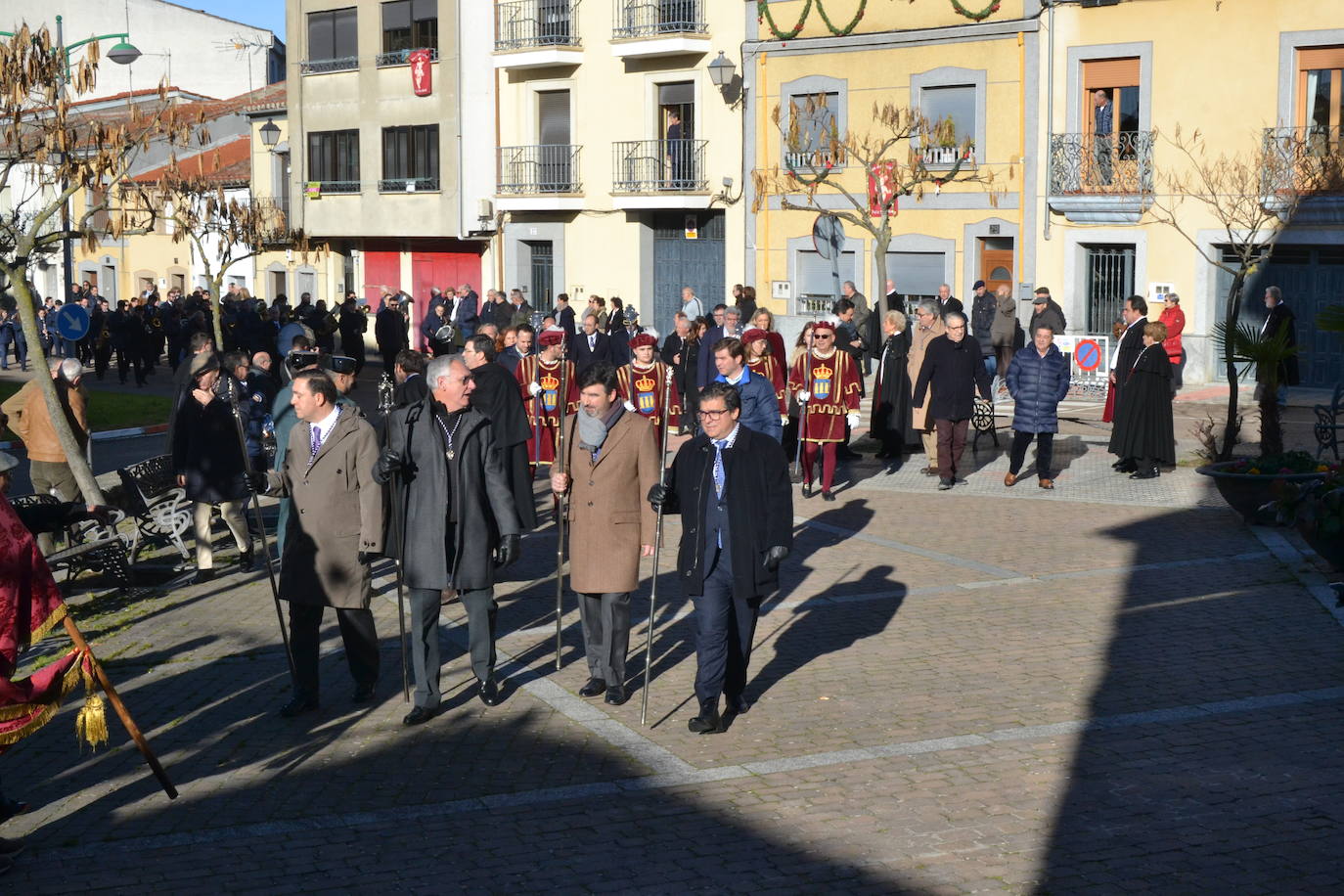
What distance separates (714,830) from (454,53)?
33.0m

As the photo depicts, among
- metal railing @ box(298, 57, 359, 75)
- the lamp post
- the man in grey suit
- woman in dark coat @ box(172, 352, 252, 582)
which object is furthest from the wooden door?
the man in grey suit

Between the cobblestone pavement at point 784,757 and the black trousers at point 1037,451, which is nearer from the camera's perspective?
the cobblestone pavement at point 784,757

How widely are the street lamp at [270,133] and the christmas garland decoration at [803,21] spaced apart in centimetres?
1459

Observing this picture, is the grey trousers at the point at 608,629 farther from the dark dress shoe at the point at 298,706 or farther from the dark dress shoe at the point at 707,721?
the dark dress shoe at the point at 298,706

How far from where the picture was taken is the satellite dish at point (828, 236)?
1198 inches

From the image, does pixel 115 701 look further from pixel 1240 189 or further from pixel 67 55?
pixel 1240 189

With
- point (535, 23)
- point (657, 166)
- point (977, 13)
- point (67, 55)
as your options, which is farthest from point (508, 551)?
point (535, 23)

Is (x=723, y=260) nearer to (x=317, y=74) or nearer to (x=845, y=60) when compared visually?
(x=845, y=60)

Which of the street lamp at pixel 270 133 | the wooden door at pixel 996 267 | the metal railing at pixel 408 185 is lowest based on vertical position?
the wooden door at pixel 996 267

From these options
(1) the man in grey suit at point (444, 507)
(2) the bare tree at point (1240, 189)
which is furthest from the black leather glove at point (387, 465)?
(2) the bare tree at point (1240, 189)

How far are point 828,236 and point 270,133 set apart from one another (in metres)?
16.9

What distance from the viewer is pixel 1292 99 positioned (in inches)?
1028

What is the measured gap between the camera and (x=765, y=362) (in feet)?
55.3

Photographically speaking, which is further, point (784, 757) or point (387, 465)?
point (387, 465)
